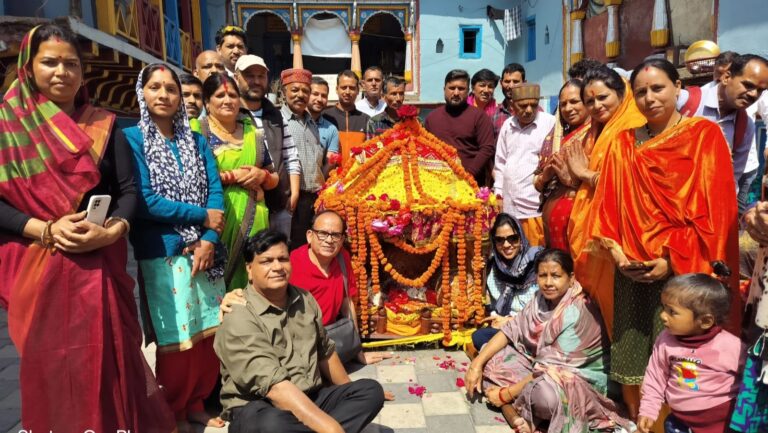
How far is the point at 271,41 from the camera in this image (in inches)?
843

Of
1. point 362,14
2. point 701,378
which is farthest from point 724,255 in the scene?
point 362,14

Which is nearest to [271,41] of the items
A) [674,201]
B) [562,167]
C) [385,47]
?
[385,47]

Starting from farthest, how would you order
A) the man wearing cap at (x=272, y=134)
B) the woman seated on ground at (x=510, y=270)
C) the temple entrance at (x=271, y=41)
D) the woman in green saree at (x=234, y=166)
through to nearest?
the temple entrance at (x=271, y=41) → the woman seated on ground at (x=510, y=270) → the man wearing cap at (x=272, y=134) → the woman in green saree at (x=234, y=166)

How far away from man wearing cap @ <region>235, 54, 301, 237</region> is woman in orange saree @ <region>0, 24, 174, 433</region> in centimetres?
145

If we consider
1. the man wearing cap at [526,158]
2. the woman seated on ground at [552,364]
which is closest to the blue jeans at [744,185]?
the man wearing cap at [526,158]

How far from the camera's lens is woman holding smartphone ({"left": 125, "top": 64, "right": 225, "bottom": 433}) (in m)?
2.73

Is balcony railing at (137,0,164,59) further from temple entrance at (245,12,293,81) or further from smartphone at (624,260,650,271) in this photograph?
temple entrance at (245,12,293,81)

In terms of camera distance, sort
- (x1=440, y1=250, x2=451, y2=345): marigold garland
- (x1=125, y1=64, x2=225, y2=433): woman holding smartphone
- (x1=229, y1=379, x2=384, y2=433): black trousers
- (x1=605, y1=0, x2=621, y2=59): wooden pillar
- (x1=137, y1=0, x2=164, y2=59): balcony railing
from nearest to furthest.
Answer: (x1=229, y1=379, x2=384, y2=433): black trousers, (x1=125, y1=64, x2=225, y2=433): woman holding smartphone, (x1=440, y1=250, x2=451, y2=345): marigold garland, (x1=137, y1=0, x2=164, y2=59): balcony railing, (x1=605, y1=0, x2=621, y2=59): wooden pillar

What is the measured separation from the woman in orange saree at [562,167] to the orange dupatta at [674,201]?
47 centimetres

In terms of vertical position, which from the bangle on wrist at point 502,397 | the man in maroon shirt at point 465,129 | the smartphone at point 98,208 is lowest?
the bangle on wrist at point 502,397

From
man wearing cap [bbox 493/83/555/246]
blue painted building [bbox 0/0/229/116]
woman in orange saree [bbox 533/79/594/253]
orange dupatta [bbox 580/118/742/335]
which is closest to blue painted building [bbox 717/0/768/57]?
man wearing cap [bbox 493/83/555/246]

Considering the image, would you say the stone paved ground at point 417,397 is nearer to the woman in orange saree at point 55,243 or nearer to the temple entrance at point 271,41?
the woman in orange saree at point 55,243

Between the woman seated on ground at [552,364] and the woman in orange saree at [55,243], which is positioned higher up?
the woman in orange saree at [55,243]

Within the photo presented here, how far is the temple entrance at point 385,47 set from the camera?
70.4 feet
